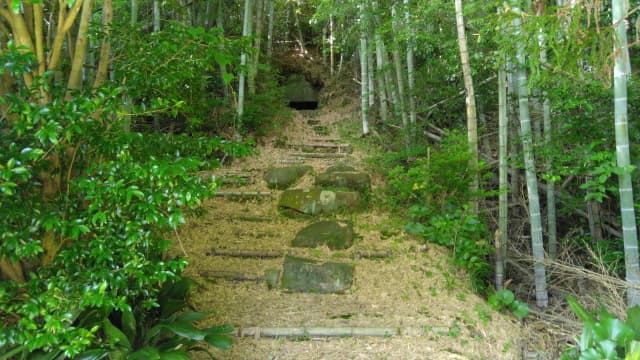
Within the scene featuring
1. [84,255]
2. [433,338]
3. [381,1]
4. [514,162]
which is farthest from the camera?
[381,1]

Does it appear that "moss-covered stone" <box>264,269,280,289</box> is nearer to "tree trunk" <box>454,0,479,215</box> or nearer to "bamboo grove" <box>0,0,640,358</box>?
"bamboo grove" <box>0,0,640,358</box>

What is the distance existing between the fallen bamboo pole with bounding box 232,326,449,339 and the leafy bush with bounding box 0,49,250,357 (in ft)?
3.95

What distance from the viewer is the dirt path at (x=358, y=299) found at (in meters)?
3.07

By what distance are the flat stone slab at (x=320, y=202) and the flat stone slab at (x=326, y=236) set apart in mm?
423

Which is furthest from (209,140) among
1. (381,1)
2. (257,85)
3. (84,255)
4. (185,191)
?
(257,85)

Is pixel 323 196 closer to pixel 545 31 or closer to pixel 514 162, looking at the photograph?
pixel 514 162

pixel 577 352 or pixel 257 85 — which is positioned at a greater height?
pixel 257 85

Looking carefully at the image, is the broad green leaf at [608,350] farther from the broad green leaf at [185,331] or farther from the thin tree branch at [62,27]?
the thin tree branch at [62,27]

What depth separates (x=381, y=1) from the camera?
6.18m

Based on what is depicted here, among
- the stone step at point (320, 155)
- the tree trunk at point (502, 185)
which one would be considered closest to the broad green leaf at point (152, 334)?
the tree trunk at point (502, 185)

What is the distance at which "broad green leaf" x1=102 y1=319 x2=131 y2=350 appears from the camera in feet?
7.20

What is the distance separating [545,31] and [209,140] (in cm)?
217

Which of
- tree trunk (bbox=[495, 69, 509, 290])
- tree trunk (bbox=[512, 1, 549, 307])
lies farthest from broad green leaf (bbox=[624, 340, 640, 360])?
tree trunk (bbox=[495, 69, 509, 290])

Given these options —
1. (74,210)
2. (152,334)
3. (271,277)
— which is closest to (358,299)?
(271,277)
